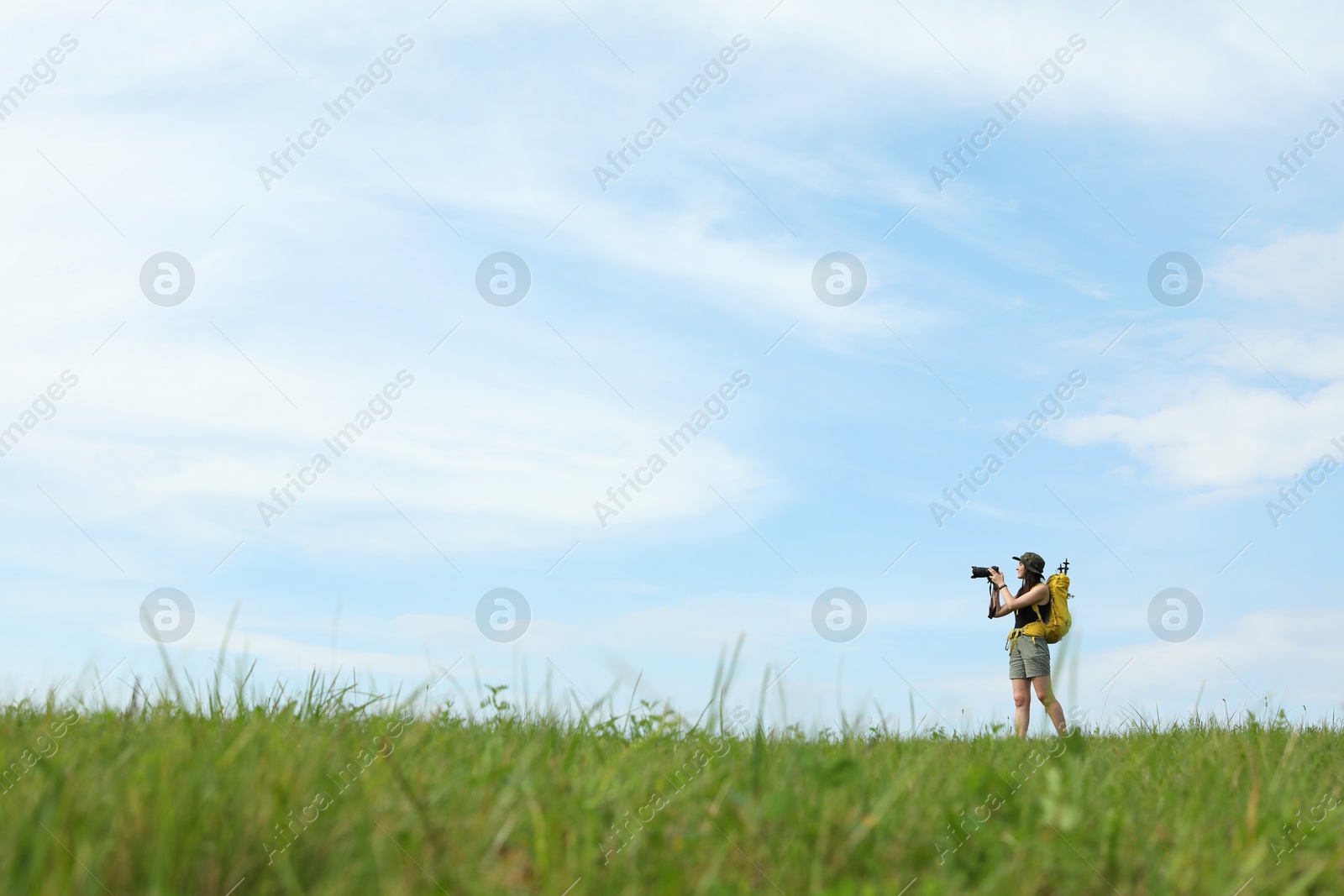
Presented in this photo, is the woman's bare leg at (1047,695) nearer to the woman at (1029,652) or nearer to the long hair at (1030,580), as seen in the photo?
the woman at (1029,652)

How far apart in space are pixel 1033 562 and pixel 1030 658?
1.31 meters

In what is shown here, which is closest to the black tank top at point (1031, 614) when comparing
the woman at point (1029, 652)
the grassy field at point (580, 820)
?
the woman at point (1029, 652)

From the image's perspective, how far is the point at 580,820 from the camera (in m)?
3.80

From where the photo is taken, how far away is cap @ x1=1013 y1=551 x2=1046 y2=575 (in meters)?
13.6

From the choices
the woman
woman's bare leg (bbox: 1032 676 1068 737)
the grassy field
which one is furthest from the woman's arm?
the grassy field

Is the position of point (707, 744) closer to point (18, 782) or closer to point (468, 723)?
point (468, 723)

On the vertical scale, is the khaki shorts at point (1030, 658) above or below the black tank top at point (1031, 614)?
below

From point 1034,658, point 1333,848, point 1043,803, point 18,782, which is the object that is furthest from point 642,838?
point 1034,658

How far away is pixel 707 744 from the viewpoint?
18.1 feet

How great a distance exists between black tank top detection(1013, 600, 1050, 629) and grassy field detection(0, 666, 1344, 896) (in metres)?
7.85

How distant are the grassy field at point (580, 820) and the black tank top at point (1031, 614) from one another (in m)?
7.85

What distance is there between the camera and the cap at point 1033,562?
44.5ft

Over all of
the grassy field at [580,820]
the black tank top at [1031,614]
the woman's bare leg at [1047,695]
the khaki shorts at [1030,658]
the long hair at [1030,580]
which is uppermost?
the long hair at [1030,580]

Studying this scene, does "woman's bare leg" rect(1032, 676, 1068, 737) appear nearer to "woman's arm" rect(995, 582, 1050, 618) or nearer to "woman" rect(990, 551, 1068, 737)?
"woman" rect(990, 551, 1068, 737)
